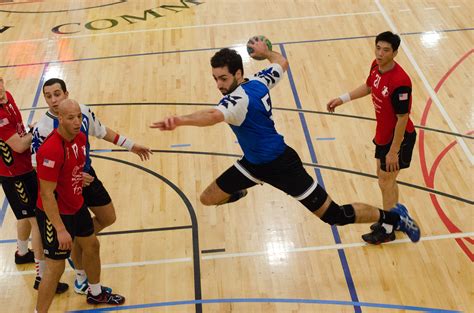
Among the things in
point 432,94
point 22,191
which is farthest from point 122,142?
point 432,94

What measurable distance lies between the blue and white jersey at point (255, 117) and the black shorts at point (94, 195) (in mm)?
1484

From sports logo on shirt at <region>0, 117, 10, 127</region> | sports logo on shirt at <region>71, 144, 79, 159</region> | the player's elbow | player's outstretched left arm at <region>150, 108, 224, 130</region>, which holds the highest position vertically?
player's outstretched left arm at <region>150, 108, 224, 130</region>

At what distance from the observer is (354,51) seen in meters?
11.8

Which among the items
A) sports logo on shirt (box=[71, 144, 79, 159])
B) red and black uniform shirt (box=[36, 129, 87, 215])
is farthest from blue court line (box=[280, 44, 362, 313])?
sports logo on shirt (box=[71, 144, 79, 159])

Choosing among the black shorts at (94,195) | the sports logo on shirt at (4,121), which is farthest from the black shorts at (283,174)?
the sports logo on shirt at (4,121)

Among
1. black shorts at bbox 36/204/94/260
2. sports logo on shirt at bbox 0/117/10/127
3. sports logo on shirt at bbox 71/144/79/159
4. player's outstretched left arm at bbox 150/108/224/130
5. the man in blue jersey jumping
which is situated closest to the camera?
player's outstretched left arm at bbox 150/108/224/130

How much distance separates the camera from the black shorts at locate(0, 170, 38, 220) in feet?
22.0

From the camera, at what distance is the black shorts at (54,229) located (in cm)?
604

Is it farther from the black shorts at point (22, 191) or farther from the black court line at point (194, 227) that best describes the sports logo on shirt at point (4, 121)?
the black court line at point (194, 227)

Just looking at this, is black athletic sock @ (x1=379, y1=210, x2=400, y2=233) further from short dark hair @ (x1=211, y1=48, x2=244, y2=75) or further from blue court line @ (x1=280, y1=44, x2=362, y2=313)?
short dark hair @ (x1=211, y1=48, x2=244, y2=75)

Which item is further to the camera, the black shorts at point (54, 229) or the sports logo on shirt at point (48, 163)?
the black shorts at point (54, 229)

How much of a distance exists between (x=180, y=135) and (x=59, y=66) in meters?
3.51

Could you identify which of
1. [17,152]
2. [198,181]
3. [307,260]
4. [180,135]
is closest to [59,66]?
[180,135]

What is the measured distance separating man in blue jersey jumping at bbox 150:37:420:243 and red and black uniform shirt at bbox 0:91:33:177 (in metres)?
1.87
